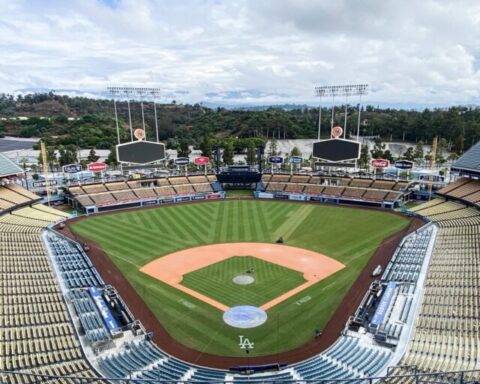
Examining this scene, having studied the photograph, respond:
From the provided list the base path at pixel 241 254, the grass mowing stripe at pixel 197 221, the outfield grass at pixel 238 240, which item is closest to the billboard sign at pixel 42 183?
the outfield grass at pixel 238 240

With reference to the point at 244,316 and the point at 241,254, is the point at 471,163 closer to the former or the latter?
the point at 241,254

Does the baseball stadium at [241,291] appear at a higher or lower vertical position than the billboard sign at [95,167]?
lower

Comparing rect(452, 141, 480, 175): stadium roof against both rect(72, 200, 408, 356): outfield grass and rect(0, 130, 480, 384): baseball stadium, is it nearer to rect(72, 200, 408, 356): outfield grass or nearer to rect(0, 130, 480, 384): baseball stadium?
rect(0, 130, 480, 384): baseball stadium

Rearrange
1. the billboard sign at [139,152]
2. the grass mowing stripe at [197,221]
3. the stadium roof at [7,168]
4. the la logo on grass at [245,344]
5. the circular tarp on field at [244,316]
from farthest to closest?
the billboard sign at [139,152] → the stadium roof at [7,168] → the grass mowing stripe at [197,221] → the circular tarp on field at [244,316] → the la logo on grass at [245,344]

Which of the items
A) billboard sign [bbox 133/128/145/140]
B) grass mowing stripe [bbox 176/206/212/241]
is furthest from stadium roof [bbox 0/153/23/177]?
grass mowing stripe [bbox 176/206/212/241]

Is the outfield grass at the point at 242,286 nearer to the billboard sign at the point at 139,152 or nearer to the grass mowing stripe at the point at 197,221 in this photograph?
the grass mowing stripe at the point at 197,221

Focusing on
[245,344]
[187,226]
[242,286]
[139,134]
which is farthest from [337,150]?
[245,344]
